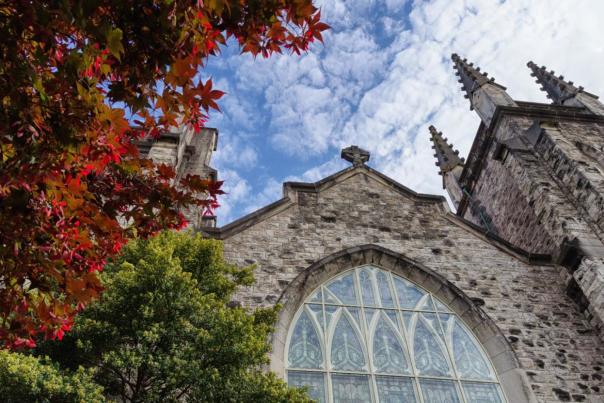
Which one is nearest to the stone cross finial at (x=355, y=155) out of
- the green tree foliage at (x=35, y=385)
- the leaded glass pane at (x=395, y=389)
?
the leaded glass pane at (x=395, y=389)

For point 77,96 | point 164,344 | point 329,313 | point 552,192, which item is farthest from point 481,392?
point 77,96

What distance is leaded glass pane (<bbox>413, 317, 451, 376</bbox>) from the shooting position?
753cm

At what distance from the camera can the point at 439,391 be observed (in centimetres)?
725

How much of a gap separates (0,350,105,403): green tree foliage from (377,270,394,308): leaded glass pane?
18.7ft

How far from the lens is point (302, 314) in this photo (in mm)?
8039

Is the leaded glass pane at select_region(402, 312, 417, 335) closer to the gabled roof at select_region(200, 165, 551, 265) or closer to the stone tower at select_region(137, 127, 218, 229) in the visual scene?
the gabled roof at select_region(200, 165, 551, 265)

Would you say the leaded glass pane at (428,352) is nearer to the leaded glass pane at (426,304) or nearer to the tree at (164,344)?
the leaded glass pane at (426,304)

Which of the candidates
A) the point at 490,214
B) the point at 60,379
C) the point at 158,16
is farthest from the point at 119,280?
the point at 490,214

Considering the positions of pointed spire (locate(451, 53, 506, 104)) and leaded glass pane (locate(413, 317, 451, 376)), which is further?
pointed spire (locate(451, 53, 506, 104))

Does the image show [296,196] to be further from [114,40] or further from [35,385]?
[114,40]

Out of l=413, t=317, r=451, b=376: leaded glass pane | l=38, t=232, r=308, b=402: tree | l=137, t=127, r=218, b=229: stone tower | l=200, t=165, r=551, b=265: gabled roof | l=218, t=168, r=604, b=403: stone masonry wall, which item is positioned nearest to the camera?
l=38, t=232, r=308, b=402: tree

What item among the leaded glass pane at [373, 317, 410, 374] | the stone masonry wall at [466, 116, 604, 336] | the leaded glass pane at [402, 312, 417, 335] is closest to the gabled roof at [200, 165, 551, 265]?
the stone masonry wall at [466, 116, 604, 336]

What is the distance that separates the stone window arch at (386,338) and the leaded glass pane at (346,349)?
2cm

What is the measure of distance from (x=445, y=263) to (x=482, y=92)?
8.89 meters
